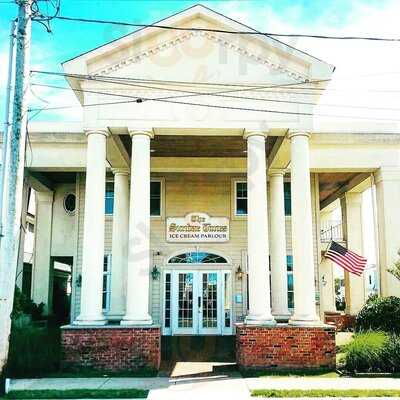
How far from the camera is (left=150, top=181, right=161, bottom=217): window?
19.6 metres

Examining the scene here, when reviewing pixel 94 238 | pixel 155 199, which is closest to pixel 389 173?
pixel 155 199

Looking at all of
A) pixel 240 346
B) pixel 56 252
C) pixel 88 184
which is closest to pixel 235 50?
pixel 88 184

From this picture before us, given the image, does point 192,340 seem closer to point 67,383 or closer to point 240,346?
point 240,346

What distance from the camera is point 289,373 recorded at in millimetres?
11883

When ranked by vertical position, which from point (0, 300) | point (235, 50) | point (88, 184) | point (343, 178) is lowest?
point (0, 300)

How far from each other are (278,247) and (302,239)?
13.4 ft

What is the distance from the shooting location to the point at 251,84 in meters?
13.4

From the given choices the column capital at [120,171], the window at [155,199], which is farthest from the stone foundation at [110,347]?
the window at [155,199]

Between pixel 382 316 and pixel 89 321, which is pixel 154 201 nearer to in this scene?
pixel 89 321

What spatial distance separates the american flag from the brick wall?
666 cm

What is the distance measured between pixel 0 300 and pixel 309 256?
23.5 feet

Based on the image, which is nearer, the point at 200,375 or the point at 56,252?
the point at 200,375

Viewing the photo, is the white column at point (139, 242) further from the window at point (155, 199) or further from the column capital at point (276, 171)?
the window at point (155, 199)

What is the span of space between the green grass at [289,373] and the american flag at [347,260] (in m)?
7.16
